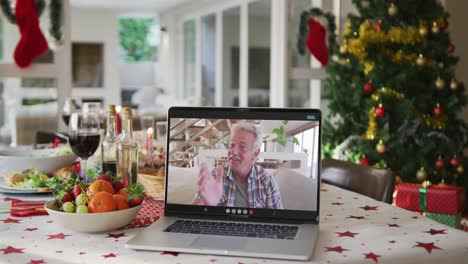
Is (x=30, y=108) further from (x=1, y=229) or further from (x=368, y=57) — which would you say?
(x=1, y=229)

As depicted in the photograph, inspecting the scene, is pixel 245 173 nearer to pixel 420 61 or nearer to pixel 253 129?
pixel 253 129

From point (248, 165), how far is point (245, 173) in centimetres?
2

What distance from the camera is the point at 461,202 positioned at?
3521mm

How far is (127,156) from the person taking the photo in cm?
169

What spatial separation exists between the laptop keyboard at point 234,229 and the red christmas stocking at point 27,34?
10.7 feet

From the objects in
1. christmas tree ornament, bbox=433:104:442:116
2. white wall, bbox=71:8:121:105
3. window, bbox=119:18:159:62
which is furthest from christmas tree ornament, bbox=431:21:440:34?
window, bbox=119:18:159:62

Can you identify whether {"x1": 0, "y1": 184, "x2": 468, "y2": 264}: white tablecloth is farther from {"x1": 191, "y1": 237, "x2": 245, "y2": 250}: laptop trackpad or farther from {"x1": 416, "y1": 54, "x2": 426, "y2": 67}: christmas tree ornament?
{"x1": 416, "y1": 54, "x2": 426, "y2": 67}: christmas tree ornament

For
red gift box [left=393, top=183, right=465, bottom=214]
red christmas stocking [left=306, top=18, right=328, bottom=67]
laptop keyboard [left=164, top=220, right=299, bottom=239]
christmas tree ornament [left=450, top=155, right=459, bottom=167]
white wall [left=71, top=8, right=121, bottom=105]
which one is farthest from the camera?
white wall [left=71, top=8, right=121, bottom=105]

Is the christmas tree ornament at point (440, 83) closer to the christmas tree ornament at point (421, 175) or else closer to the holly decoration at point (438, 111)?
the holly decoration at point (438, 111)

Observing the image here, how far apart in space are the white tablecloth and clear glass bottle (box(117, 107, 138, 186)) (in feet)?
1.01

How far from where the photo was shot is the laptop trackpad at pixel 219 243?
3.76ft

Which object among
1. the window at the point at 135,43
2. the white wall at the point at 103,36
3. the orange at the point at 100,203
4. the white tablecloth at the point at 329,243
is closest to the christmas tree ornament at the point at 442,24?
the white tablecloth at the point at 329,243

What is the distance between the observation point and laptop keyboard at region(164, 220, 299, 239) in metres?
1.24

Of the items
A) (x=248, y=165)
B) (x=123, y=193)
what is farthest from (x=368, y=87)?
(x=123, y=193)
